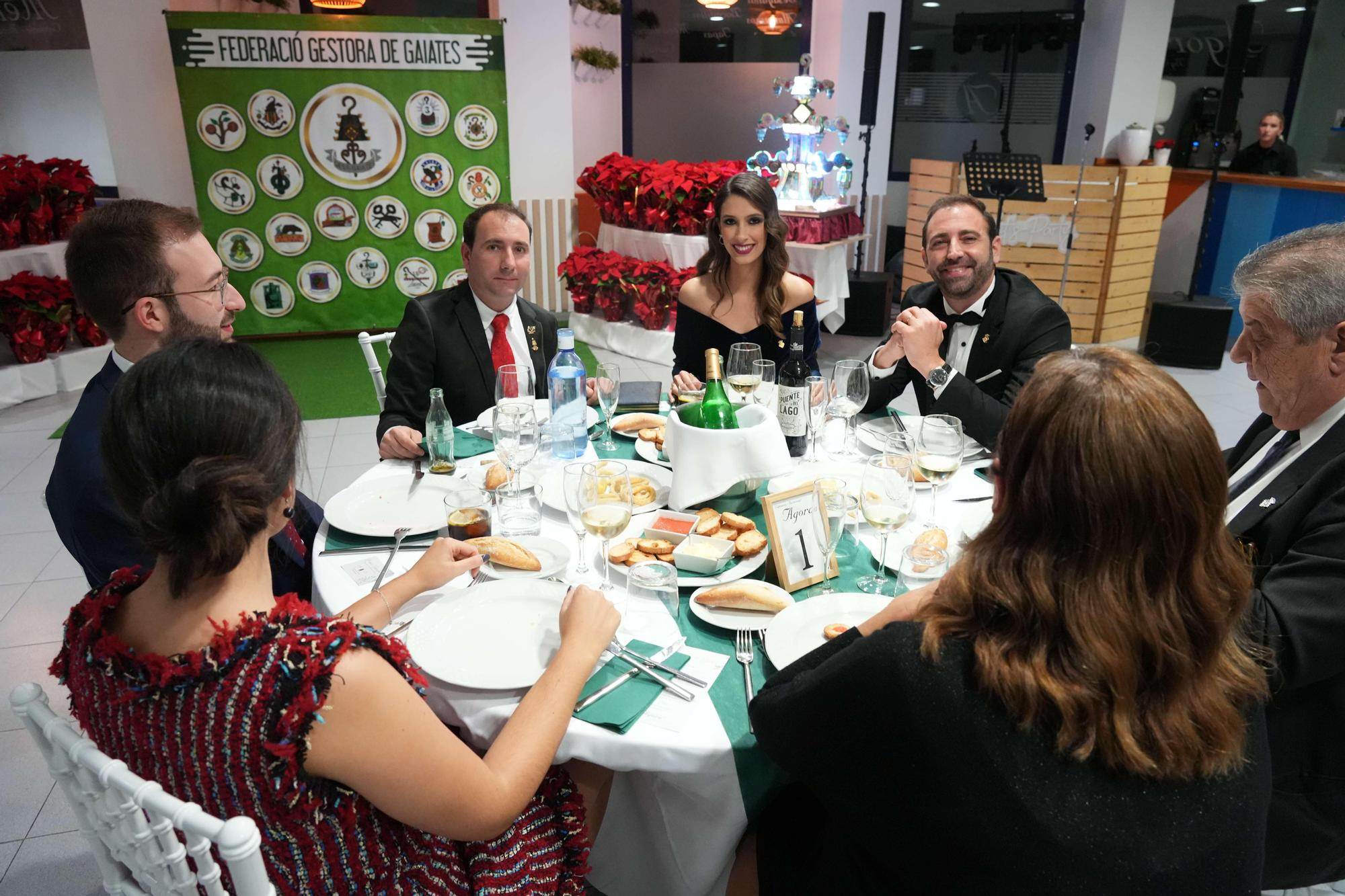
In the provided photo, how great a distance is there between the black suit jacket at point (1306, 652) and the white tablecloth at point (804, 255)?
15.4 ft

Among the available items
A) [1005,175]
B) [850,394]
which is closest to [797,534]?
[850,394]

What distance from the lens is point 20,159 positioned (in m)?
5.50

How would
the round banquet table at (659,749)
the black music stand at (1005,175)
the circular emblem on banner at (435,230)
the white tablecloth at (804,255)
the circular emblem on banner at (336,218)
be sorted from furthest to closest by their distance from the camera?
the circular emblem on banner at (435,230)
the circular emblem on banner at (336,218)
the black music stand at (1005,175)
the white tablecloth at (804,255)
the round banquet table at (659,749)

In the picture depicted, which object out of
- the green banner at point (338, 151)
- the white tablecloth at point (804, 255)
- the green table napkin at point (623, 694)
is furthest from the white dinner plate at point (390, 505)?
the green banner at point (338, 151)

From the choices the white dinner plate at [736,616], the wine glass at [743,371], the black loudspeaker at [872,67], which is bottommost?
the white dinner plate at [736,616]

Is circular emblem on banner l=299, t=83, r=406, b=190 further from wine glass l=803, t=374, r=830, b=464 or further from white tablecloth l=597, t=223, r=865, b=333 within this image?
wine glass l=803, t=374, r=830, b=464

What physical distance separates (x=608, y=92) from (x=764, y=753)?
8.61 m

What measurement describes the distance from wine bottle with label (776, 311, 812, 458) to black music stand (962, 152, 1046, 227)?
4984mm

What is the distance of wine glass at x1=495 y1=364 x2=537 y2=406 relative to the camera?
2441 mm

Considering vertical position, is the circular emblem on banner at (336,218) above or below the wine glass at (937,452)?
above

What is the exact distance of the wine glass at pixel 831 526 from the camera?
166 centimetres

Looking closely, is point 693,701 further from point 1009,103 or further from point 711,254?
point 1009,103

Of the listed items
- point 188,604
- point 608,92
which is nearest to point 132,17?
point 608,92

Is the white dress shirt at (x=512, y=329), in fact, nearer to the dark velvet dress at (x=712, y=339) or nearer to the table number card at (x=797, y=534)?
the dark velvet dress at (x=712, y=339)
